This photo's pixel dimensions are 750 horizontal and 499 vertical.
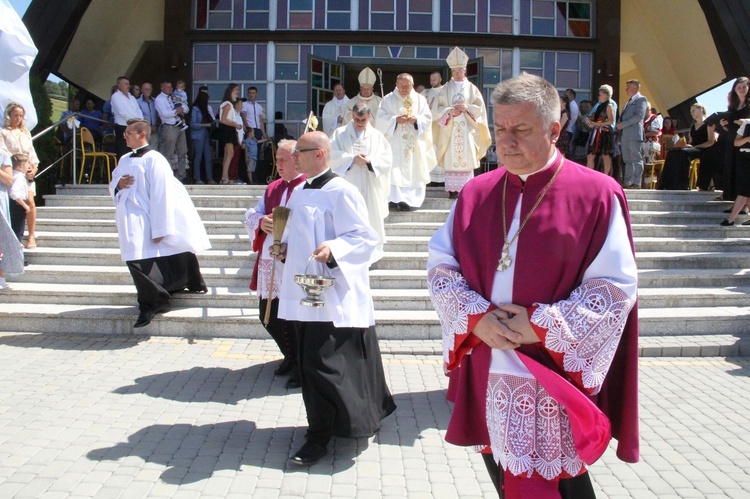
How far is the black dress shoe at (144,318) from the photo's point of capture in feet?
25.2

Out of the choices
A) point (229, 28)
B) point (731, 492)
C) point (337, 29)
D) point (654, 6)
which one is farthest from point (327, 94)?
point (731, 492)

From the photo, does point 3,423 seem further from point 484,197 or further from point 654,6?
point 654,6

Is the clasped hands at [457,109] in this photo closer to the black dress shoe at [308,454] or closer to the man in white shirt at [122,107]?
the man in white shirt at [122,107]

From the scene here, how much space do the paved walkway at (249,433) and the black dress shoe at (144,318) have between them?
21.2 inches

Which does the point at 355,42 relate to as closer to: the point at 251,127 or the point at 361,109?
Result: the point at 251,127

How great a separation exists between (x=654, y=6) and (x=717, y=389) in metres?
16.3

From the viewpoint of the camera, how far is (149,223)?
775 centimetres

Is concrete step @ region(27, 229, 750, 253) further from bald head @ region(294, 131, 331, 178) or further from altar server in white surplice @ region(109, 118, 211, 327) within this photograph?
bald head @ region(294, 131, 331, 178)

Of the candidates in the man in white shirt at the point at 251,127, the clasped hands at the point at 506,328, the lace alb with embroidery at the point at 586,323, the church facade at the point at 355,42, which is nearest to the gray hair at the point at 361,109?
the clasped hands at the point at 506,328

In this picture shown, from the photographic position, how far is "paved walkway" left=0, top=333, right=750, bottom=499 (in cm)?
414

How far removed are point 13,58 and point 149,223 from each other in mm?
5080

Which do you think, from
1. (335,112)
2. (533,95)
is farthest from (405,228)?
(533,95)

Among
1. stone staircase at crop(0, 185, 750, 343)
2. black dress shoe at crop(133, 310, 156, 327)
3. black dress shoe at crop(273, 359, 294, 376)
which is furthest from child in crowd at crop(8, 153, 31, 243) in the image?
black dress shoe at crop(273, 359, 294, 376)

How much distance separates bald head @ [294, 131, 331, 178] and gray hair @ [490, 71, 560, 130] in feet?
7.66
